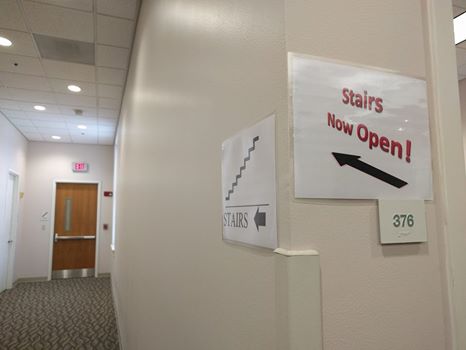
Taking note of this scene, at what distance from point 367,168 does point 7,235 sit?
267 inches

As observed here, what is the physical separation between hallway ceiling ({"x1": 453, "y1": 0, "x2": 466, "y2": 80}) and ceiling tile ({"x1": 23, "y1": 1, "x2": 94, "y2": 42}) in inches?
118

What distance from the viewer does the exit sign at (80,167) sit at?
7281mm

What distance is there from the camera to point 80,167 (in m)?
7.30

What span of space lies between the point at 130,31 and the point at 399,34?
2.92 m

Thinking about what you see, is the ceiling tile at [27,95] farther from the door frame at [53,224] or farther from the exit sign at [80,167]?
the door frame at [53,224]

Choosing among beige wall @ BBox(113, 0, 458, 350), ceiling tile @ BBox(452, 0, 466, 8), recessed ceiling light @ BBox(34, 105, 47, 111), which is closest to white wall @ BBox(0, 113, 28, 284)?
recessed ceiling light @ BBox(34, 105, 47, 111)

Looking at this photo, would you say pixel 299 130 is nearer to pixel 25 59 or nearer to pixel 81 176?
pixel 25 59

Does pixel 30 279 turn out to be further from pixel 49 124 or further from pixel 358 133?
pixel 358 133

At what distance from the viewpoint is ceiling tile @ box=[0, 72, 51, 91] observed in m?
3.83

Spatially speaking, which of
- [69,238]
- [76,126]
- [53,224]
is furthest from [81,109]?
[69,238]

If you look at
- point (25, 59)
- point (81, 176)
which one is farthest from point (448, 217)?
point (81, 176)

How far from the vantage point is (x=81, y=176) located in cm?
732

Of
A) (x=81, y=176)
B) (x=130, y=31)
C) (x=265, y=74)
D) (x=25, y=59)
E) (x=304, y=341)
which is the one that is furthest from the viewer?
(x=81, y=176)

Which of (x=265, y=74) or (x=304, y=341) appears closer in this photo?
(x=304, y=341)
